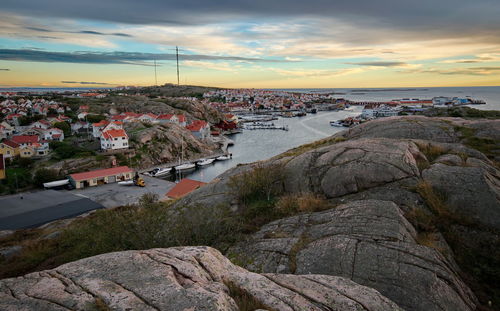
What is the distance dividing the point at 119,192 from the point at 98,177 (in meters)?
6.93

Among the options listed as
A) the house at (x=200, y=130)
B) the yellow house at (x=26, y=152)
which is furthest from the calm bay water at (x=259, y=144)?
the yellow house at (x=26, y=152)

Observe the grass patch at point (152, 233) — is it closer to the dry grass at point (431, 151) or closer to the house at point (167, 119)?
the dry grass at point (431, 151)

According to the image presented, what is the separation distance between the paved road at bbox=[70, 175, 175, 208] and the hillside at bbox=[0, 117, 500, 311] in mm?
23962

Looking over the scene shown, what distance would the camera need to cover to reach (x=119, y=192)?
137 feet

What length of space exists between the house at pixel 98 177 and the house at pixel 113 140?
1328cm

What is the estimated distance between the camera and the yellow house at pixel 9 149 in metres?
53.5

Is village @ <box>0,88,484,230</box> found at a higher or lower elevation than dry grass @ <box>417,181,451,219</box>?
lower

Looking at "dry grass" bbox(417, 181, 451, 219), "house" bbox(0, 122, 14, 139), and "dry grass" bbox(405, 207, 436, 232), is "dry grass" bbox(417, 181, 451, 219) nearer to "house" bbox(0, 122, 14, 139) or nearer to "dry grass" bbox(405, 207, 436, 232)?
"dry grass" bbox(405, 207, 436, 232)

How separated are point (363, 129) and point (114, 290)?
17.4 metres

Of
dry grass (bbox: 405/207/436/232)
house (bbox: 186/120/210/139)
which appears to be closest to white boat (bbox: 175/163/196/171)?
house (bbox: 186/120/210/139)

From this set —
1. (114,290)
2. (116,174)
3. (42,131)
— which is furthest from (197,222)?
(42,131)

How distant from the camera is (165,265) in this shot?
17.4 ft

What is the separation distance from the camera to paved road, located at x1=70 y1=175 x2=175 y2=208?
3772cm

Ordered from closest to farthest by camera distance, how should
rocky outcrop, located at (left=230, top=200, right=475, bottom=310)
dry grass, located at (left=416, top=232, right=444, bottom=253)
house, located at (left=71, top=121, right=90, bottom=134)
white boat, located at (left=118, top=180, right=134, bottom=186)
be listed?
rocky outcrop, located at (left=230, top=200, right=475, bottom=310) < dry grass, located at (left=416, top=232, right=444, bottom=253) < white boat, located at (left=118, top=180, right=134, bottom=186) < house, located at (left=71, top=121, right=90, bottom=134)
